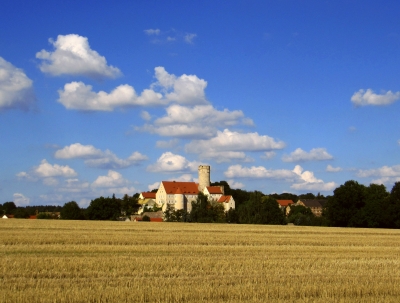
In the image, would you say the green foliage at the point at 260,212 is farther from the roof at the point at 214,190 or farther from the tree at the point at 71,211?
the roof at the point at 214,190

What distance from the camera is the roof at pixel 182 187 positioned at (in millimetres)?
166225

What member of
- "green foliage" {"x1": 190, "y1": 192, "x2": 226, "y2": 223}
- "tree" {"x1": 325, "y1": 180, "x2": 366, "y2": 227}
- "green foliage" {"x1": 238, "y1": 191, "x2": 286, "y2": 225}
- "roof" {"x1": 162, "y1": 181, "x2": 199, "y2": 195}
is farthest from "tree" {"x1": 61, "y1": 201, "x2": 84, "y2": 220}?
"roof" {"x1": 162, "y1": 181, "x2": 199, "y2": 195}

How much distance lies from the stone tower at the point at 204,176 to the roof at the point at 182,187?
6.22 ft

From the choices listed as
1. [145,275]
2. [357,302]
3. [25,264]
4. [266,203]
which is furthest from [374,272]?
[266,203]

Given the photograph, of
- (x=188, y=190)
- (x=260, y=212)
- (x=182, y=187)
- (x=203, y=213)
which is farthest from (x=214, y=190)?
(x=260, y=212)

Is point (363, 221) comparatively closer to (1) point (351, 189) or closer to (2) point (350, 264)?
(1) point (351, 189)

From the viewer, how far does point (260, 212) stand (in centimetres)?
9406

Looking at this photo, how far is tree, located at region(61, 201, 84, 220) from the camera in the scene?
10631 centimetres

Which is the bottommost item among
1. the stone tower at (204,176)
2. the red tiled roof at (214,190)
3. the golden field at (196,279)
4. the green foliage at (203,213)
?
the golden field at (196,279)

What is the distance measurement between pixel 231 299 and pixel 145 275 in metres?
4.43

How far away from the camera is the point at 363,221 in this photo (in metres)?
78.2

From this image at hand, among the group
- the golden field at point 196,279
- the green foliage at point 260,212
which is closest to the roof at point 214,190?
the green foliage at point 260,212

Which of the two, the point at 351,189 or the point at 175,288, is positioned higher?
the point at 351,189

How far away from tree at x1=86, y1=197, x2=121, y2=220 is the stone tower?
5915 cm
